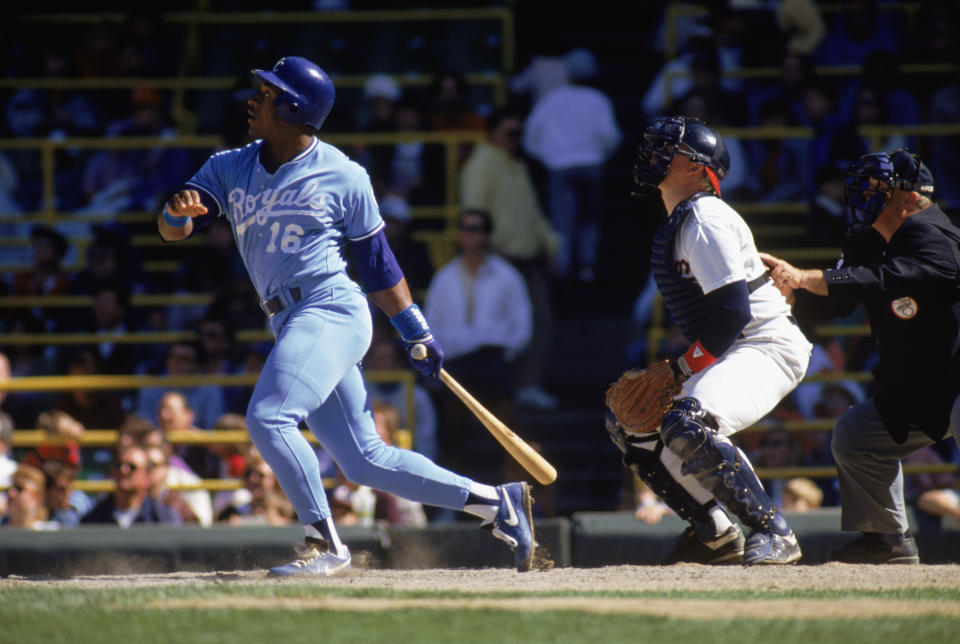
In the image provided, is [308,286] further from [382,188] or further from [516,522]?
[382,188]

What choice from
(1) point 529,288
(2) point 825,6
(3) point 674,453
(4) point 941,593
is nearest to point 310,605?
(3) point 674,453

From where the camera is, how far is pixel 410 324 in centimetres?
532

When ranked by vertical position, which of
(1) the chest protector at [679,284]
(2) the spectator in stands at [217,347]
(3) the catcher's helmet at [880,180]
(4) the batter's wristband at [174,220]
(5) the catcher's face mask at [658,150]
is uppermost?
(5) the catcher's face mask at [658,150]

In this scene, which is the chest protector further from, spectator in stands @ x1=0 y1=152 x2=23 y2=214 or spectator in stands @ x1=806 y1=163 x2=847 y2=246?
spectator in stands @ x1=0 y1=152 x2=23 y2=214

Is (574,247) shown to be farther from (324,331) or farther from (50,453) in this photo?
(324,331)

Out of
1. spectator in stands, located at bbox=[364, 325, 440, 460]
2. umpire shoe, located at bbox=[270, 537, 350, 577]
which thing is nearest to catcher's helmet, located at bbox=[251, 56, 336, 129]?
umpire shoe, located at bbox=[270, 537, 350, 577]

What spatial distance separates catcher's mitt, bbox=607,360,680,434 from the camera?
17.9 feet

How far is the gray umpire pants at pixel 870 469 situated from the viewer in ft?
19.1

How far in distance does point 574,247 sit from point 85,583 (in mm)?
5999

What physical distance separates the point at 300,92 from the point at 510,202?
4.78m

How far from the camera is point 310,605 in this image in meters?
4.55

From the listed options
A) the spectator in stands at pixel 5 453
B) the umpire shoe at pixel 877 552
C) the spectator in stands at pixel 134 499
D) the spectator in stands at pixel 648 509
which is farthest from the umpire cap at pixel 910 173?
the spectator in stands at pixel 5 453

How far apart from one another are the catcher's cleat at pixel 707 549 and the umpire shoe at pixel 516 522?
0.70 metres

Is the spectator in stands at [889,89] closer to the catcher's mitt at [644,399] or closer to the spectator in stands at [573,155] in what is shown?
the spectator in stands at [573,155]
